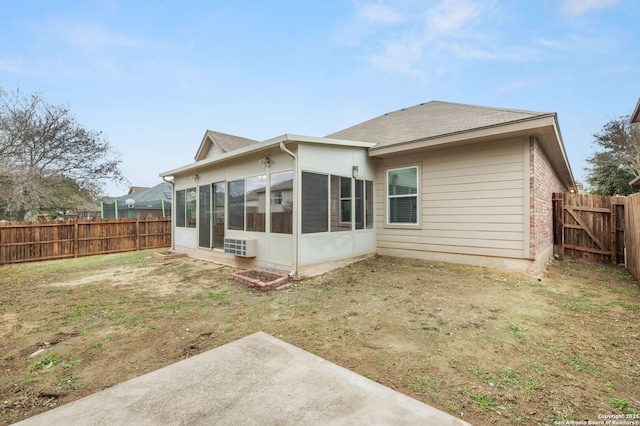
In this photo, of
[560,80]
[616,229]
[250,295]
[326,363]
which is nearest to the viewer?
[326,363]

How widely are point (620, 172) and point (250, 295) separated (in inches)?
1122

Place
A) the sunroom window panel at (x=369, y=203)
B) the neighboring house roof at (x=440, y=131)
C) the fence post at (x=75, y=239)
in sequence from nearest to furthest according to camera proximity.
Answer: the neighboring house roof at (x=440, y=131)
the sunroom window panel at (x=369, y=203)
the fence post at (x=75, y=239)

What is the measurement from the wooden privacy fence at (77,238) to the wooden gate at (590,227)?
14.7 metres

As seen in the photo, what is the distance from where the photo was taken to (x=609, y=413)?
1.87 meters

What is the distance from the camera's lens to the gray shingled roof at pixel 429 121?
19.3 ft

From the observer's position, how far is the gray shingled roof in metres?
A: 5.87

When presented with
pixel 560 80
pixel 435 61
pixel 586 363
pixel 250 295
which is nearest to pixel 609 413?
pixel 586 363

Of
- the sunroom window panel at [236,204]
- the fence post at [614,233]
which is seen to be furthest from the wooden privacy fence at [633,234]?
the sunroom window panel at [236,204]

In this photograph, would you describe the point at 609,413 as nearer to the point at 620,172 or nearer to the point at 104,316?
the point at 104,316

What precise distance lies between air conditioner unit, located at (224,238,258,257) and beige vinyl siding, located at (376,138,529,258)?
3588mm

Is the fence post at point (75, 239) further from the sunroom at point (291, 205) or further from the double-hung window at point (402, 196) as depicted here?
the double-hung window at point (402, 196)

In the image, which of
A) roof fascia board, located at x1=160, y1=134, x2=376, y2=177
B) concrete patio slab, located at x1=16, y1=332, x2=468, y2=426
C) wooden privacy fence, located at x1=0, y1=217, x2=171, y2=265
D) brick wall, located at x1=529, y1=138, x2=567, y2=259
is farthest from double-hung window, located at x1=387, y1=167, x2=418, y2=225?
wooden privacy fence, located at x1=0, y1=217, x2=171, y2=265

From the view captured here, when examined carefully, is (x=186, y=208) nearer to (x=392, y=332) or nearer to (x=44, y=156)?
(x=392, y=332)

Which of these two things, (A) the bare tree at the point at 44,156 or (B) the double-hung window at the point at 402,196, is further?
(A) the bare tree at the point at 44,156
